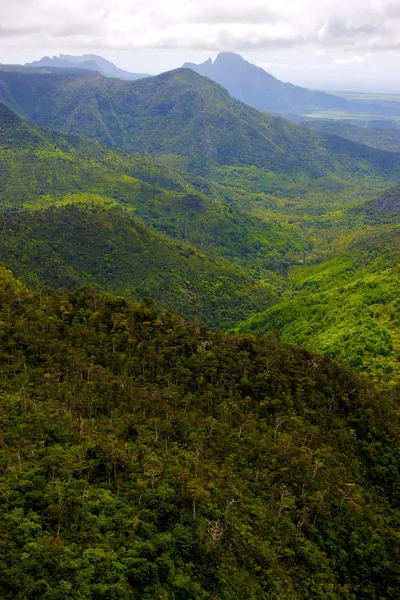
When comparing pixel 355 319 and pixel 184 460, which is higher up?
pixel 184 460

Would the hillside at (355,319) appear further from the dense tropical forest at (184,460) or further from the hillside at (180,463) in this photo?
the hillside at (180,463)

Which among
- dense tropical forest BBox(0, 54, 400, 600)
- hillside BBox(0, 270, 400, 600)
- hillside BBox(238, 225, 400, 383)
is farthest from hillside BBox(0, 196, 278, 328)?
hillside BBox(0, 270, 400, 600)

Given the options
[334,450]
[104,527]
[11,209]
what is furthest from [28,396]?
[11,209]

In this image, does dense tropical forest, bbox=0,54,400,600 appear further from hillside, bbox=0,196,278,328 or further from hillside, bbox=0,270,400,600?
hillside, bbox=0,196,278,328

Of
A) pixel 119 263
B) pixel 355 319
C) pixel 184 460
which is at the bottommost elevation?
pixel 119 263

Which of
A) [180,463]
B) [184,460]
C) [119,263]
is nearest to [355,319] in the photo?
[184,460]

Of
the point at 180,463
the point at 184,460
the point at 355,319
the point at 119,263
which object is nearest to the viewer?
the point at 180,463

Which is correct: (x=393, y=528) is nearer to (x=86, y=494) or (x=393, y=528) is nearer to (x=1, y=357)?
(x=86, y=494)

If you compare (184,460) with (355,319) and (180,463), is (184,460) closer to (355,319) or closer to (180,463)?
(180,463)

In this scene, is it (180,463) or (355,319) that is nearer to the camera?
(180,463)
